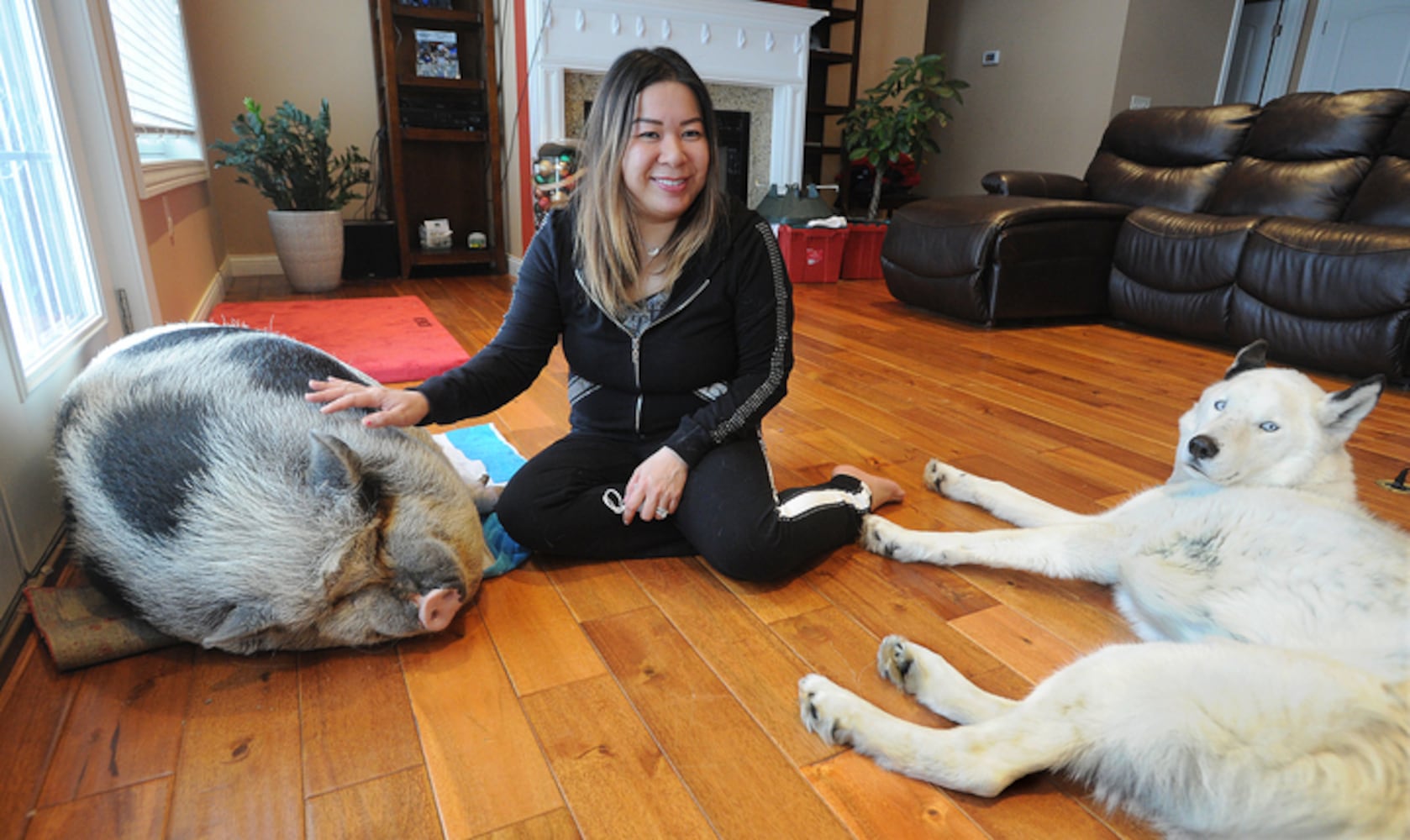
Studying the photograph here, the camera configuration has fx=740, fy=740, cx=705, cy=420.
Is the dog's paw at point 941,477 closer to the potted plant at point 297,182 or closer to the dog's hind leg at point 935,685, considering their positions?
the dog's hind leg at point 935,685

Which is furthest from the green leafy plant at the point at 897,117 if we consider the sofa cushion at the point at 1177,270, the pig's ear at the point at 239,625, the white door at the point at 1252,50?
the pig's ear at the point at 239,625

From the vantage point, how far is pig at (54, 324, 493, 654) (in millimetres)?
1040

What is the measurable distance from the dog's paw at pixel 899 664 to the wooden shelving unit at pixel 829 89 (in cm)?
580

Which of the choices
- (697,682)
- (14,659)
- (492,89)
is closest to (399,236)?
(492,89)

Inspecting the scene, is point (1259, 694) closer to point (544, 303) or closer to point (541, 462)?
point (541, 462)

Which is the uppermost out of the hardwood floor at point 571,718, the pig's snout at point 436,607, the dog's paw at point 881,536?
the pig's snout at point 436,607

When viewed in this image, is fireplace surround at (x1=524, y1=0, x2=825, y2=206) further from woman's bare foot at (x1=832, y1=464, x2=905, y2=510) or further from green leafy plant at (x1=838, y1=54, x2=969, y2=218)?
woman's bare foot at (x1=832, y1=464, x2=905, y2=510)

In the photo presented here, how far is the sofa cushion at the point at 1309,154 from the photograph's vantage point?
3381mm

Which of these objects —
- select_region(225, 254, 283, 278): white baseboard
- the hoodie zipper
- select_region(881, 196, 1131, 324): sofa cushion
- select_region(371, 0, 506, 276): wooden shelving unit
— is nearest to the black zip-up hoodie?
the hoodie zipper

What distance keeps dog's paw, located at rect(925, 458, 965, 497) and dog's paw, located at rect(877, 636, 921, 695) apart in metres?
0.74

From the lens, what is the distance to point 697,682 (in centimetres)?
115

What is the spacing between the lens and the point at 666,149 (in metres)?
1.36

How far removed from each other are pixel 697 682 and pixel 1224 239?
3447 millimetres

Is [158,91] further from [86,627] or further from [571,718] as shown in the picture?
[571,718]
